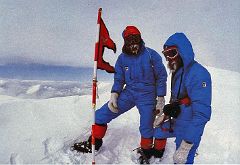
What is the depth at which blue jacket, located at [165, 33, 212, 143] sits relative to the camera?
332cm

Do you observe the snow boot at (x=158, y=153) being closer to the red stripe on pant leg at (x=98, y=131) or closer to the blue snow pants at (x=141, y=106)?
the blue snow pants at (x=141, y=106)

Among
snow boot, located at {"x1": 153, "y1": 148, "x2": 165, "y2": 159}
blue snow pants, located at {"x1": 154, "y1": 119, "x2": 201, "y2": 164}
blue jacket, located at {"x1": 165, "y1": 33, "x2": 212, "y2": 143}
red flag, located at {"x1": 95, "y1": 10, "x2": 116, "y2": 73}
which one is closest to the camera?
blue jacket, located at {"x1": 165, "y1": 33, "x2": 212, "y2": 143}

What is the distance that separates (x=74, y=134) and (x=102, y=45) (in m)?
1.85

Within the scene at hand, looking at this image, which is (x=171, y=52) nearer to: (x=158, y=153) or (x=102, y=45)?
(x=102, y=45)

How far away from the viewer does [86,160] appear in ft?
16.4

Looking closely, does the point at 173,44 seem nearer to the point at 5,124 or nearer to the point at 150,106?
the point at 150,106

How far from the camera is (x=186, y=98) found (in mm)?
3609

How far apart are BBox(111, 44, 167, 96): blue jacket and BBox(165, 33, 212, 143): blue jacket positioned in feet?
3.81

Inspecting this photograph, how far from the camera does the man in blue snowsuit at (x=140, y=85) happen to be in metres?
4.94

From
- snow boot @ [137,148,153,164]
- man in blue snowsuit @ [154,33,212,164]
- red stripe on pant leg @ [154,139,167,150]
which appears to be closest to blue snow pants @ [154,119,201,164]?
man in blue snowsuit @ [154,33,212,164]

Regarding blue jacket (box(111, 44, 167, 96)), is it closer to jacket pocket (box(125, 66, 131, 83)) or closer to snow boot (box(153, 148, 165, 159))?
jacket pocket (box(125, 66, 131, 83))

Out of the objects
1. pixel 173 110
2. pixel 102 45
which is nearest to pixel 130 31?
pixel 102 45

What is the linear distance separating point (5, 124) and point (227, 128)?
416cm

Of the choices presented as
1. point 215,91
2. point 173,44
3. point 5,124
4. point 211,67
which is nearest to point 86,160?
point 5,124
